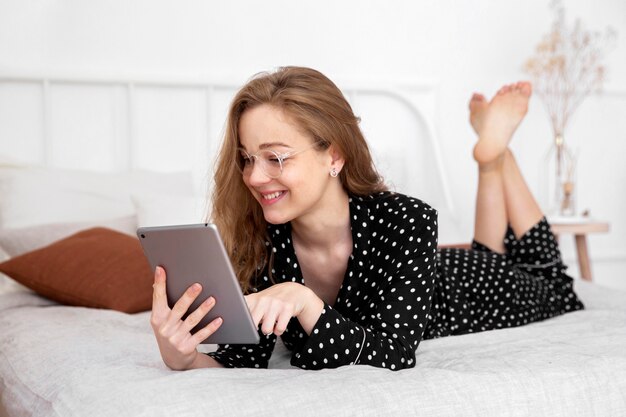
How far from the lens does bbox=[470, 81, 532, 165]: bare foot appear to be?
2.02m

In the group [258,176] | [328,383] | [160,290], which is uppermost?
[258,176]

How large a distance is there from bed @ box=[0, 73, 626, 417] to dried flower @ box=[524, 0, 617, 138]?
1.77 ft

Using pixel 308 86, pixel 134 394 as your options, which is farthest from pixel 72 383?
pixel 308 86

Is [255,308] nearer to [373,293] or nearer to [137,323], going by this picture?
[373,293]

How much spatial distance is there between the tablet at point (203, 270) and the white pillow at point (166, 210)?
1.15 m

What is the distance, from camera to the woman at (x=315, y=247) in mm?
1077

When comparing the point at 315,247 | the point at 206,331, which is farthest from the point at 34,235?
the point at 206,331

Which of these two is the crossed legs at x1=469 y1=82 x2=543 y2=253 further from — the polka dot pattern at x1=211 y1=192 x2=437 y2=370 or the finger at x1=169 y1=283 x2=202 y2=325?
the finger at x1=169 y1=283 x2=202 y2=325

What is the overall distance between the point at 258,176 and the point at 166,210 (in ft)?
3.53

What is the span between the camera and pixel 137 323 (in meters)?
1.62

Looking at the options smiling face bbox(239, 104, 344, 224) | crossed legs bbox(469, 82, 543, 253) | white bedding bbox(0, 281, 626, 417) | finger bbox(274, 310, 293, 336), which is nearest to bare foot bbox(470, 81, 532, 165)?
crossed legs bbox(469, 82, 543, 253)

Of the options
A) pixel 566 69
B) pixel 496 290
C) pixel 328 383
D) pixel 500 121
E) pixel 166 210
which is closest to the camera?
pixel 328 383

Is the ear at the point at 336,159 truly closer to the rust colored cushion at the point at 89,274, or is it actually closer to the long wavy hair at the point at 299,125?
the long wavy hair at the point at 299,125

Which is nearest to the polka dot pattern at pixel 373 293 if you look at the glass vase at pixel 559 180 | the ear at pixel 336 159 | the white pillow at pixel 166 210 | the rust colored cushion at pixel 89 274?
the ear at pixel 336 159
